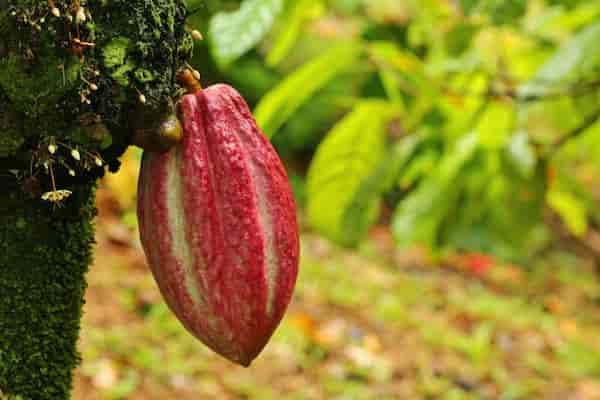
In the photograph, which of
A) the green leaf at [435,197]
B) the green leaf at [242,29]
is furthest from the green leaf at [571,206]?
the green leaf at [242,29]

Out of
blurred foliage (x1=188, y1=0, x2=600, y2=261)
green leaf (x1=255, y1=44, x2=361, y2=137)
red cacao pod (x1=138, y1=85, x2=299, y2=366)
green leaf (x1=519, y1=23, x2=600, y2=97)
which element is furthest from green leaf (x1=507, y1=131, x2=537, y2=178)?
red cacao pod (x1=138, y1=85, x2=299, y2=366)

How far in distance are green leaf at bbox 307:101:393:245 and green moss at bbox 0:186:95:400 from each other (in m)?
0.82

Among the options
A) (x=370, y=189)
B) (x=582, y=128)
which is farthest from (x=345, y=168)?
(x=582, y=128)

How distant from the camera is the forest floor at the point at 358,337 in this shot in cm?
248

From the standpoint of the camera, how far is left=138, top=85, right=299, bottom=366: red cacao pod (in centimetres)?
56

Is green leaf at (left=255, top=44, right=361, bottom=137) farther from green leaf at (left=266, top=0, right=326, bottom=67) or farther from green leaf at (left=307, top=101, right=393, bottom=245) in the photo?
green leaf at (left=307, top=101, right=393, bottom=245)

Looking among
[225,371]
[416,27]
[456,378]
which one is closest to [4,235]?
[416,27]

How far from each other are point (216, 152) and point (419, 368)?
2695mm

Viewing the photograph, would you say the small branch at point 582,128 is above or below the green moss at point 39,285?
below

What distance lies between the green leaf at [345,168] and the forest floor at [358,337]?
0.95 m

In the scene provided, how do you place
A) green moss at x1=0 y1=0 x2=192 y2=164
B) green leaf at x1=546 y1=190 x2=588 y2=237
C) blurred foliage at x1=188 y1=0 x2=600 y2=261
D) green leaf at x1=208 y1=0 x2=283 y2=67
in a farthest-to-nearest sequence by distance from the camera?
green leaf at x1=546 y1=190 x2=588 y2=237, blurred foliage at x1=188 y1=0 x2=600 y2=261, green leaf at x1=208 y1=0 x2=283 y2=67, green moss at x1=0 y1=0 x2=192 y2=164

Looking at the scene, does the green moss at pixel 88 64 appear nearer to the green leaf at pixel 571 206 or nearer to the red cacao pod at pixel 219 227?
the red cacao pod at pixel 219 227

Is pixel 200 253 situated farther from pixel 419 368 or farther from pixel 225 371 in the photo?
pixel 419 368

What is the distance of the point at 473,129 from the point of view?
1394 mm
